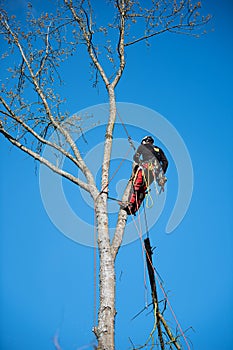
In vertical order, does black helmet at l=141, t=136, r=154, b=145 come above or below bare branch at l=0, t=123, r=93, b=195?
above

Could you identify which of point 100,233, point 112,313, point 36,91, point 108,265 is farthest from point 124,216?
point 36,91

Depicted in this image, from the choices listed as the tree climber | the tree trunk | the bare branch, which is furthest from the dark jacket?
the tree trunk

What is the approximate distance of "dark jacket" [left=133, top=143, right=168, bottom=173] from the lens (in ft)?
18.7

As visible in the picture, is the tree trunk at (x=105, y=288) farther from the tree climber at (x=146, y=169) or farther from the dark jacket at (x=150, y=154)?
the dark jacket at (x=150, y=154)

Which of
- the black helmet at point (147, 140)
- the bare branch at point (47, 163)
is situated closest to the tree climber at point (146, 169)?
the black helmet at point (147, 140)

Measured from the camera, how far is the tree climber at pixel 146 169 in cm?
534

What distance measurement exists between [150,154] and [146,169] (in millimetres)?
269

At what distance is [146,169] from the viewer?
18.4 feet

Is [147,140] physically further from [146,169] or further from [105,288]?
[105,288]

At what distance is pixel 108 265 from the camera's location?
414 centimetres

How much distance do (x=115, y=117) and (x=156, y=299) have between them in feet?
8.60

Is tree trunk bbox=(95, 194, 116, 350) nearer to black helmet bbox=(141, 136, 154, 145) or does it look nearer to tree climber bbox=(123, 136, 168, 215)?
tree climber bbox=(123, 136, 168, 215)

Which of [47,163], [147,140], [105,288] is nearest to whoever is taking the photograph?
[105,288]

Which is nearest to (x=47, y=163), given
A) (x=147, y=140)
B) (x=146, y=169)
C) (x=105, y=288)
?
(x=146, y=169)
